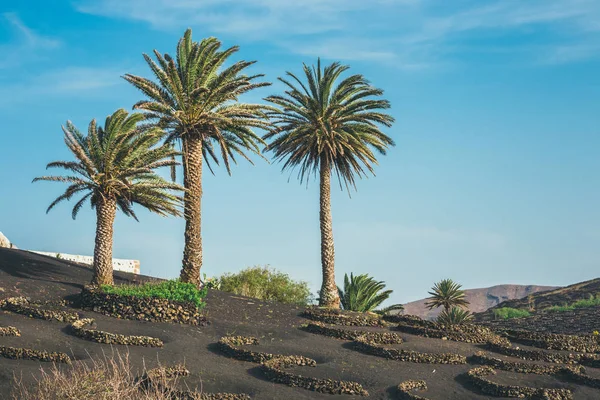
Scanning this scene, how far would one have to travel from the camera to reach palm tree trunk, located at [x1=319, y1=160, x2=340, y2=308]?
1751 inches

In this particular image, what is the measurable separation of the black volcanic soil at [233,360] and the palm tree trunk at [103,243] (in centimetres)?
150

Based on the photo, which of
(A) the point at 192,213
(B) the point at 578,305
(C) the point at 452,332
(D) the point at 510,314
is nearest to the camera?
(C) the point at 452,332

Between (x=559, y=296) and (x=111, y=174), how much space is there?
191 feet

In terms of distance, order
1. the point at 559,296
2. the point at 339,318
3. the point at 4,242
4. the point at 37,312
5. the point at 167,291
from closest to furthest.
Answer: the point at 37,312, the point at 167,291, the point at 339,318, the point at 4,242, the point at 559,296

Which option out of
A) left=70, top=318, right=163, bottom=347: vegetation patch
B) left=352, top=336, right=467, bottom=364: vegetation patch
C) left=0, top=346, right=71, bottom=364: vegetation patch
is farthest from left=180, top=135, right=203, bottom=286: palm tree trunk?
left=0, top=346, right=71, bottom=364: vegetation patch

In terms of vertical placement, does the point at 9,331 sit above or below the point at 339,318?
below

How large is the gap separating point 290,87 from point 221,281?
1536cm

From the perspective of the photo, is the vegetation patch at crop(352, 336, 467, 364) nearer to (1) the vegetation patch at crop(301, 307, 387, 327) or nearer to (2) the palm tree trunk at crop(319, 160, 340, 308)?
(1) the vegetation patch at crop(301, 307, 387, 327)

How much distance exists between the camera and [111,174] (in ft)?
116

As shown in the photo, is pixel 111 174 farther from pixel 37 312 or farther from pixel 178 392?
pixel 178 392

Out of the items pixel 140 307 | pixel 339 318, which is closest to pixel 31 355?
pixel 140 307

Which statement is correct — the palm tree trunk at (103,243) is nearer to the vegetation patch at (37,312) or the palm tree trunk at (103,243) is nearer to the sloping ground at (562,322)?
the vegetation patch at (37,312)

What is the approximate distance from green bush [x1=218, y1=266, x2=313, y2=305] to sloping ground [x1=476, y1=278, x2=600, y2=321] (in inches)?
1013

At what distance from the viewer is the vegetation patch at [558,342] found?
35062 mm
